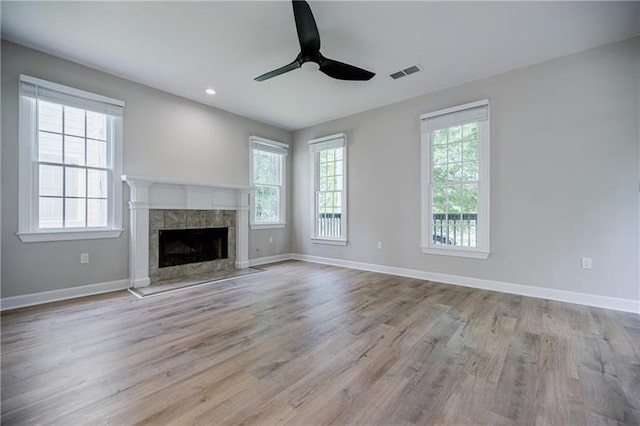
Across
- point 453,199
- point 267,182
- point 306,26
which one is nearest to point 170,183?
point 267,182

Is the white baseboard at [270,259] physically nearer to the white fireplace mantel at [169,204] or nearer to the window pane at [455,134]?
the white fireplace mantel at [169,204]

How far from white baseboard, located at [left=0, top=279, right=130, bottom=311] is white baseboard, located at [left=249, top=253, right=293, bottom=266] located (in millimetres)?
2168

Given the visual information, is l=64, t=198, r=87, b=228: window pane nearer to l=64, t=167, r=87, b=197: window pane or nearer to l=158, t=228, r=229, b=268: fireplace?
l=64, t=167, r=87, b=197: window pane

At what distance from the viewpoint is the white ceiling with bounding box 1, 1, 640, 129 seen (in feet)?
8.46

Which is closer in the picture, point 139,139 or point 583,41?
point 583,41

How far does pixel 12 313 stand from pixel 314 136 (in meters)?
5.09

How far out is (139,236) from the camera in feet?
13.0

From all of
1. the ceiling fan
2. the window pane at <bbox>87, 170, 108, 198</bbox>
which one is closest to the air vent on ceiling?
the ceiling fan

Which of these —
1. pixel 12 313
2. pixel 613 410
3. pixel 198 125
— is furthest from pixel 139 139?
pixel 613 410

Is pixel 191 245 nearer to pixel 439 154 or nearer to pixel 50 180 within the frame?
pixel 50 180

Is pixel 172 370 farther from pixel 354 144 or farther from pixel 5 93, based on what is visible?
A: pixel 354 144

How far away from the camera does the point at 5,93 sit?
3.04m

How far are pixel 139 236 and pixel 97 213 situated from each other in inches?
22.6

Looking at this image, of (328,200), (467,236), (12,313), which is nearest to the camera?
(12,313)
